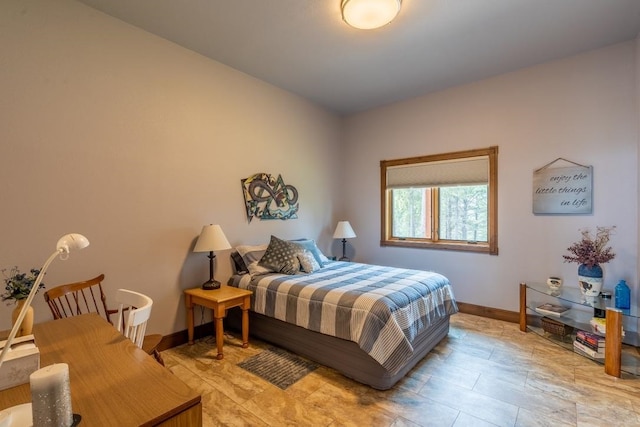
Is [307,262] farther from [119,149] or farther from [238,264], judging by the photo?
[119,149]

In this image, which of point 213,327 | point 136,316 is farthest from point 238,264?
point 136,316

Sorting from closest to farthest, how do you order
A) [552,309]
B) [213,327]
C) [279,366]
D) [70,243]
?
[70,243] < [279,366] < [552,309] < [213,327]

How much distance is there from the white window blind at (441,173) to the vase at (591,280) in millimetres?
1302

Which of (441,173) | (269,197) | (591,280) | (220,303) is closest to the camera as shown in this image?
(220,303)

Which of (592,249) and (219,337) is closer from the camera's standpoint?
(219,337)

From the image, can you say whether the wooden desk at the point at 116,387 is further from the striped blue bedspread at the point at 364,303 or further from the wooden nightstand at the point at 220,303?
the striped blue bedspread at the point at 364,303

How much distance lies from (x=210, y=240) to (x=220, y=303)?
1.99ft

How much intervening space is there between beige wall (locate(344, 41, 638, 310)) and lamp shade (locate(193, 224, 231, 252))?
246 cm

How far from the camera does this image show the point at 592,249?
2807 millimetres

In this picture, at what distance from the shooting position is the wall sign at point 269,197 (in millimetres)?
3553

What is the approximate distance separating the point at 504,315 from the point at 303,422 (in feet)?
9.07

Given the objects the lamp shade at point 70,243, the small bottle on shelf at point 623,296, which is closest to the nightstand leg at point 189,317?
the lamp shade at point 70,243

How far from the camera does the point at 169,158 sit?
2.86 m

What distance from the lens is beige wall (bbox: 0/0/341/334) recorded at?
211 centimetres
